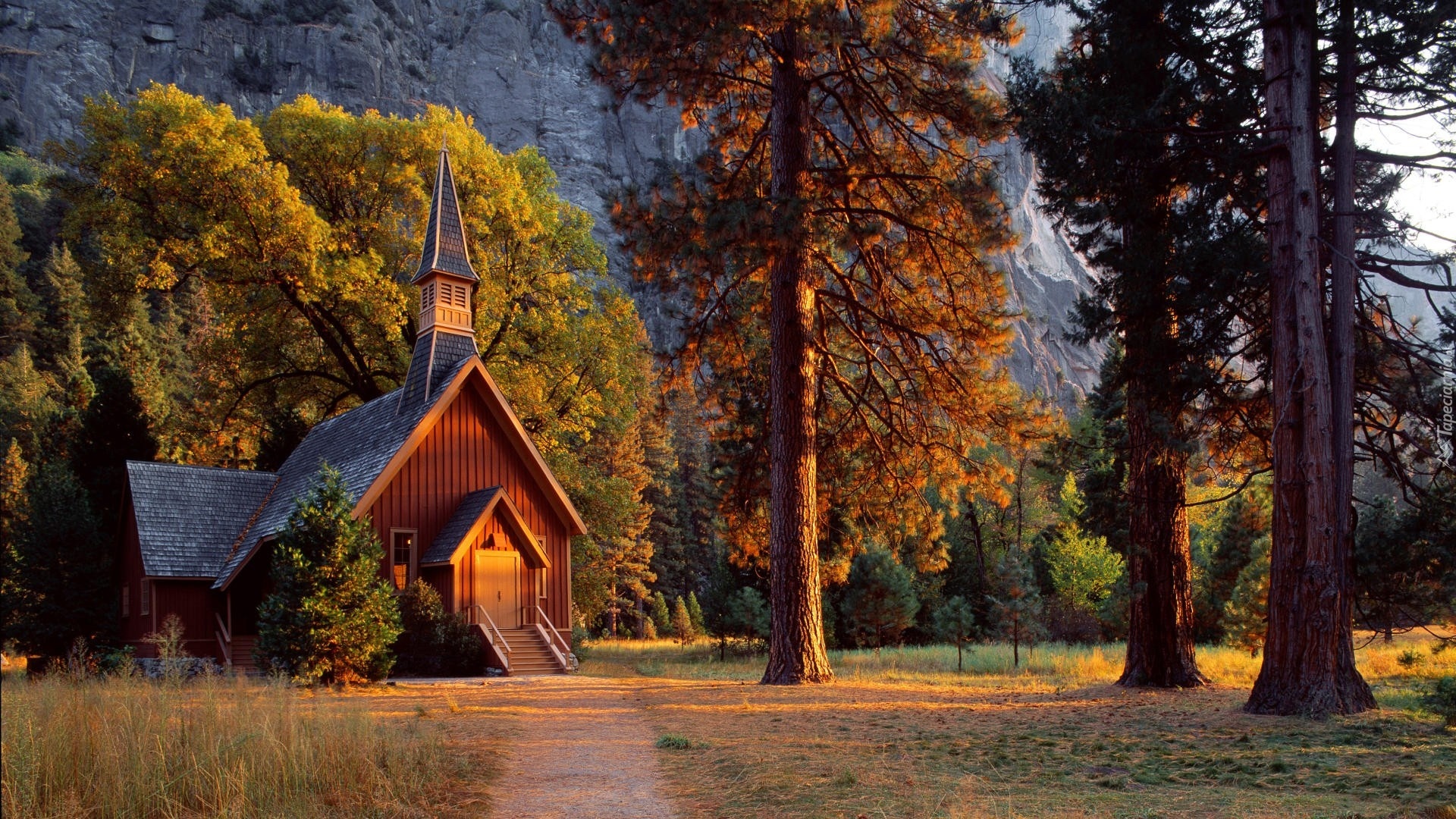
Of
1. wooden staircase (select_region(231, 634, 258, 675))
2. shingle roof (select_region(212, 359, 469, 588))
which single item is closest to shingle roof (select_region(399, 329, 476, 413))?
shingle roof (select_region(212, 359, 469, 588))

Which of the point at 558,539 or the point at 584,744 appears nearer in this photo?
the point at 584,744

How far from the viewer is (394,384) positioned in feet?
101

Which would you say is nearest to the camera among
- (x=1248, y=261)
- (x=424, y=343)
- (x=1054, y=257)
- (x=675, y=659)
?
(x=1248, y=261)

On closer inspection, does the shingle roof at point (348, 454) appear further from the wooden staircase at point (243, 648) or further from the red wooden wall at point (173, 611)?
the wooden staircase at point (243, 648)

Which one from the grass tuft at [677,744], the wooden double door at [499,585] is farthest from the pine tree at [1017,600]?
the grass tuft at [677,744]

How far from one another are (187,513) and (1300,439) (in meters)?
23.7

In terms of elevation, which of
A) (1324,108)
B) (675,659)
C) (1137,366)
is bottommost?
(675,659)

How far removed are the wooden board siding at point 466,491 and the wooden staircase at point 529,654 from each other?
0.95m

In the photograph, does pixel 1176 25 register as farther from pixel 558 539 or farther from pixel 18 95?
pixel 18 95

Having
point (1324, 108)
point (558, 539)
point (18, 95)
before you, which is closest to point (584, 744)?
point (1324, 108)

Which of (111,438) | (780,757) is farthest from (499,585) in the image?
(780,757)

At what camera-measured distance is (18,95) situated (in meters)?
89.2

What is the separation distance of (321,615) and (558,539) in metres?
9.18

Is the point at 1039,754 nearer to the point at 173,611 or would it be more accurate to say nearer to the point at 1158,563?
the point at 1158,563
